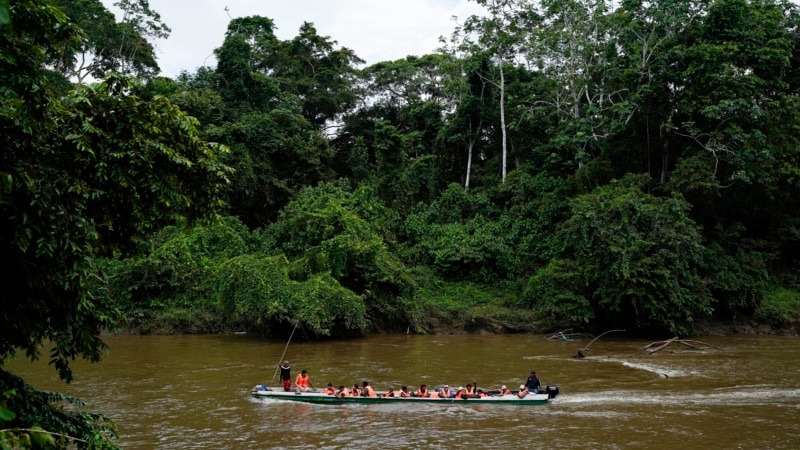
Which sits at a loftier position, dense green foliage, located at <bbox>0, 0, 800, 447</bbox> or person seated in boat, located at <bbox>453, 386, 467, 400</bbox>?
dense green foliage, located at <bbox>0, 0, 800, 447</bbox>

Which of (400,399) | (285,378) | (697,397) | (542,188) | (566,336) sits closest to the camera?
(400,399)

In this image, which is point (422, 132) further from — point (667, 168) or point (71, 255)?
point (71, 255)

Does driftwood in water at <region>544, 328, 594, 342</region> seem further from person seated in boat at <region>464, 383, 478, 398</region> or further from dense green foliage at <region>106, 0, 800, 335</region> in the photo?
person seated in boat at <region>464, 383, 478, 398</region>

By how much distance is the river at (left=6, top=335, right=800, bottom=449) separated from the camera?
12773mm

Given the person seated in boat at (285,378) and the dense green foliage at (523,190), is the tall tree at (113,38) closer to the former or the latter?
the dense green foliage at (523,190)

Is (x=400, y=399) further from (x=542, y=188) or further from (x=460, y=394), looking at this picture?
(x=542, y=188)

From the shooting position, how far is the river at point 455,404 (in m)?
12.8

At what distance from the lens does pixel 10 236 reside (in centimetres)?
506

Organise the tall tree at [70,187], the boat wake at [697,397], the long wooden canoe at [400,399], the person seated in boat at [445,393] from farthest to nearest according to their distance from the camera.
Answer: the person seated in boat at [445,393]
the long wooden canoe at [400,399]
the boat wake at [697,397]
the tall tree at [70,187]

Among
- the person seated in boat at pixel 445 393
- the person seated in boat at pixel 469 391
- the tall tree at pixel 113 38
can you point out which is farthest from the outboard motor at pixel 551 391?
the tall tree at pixel 113 38

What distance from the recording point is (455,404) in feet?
50.7

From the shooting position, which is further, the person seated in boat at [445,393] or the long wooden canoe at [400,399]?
the person seated in boat at [445,393]

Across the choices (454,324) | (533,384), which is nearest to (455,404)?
(533,384)

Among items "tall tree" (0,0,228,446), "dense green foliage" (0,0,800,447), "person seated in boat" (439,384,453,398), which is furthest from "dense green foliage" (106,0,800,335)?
"tall tree" (0,0,228,446)
